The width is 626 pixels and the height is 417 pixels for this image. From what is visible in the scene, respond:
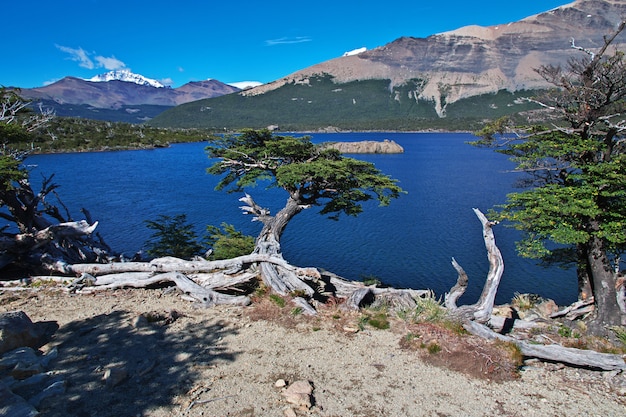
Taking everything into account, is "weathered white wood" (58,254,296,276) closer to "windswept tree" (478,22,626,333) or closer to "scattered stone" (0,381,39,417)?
"scattered stone" (0,381,39,417)

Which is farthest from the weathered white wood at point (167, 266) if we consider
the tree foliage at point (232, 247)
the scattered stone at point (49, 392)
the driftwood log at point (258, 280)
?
the tree foliage at point (232, 247)

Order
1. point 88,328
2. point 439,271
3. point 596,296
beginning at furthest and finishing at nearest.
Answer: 1. point 439,271
2. point 596,296
3. point 88,328

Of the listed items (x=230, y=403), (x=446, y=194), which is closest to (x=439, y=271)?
(x=230, y=403)

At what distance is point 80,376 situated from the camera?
7320mm

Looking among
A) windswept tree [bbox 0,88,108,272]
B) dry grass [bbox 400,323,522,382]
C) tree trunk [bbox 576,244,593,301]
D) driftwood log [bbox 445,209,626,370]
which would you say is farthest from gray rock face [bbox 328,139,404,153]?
dry grass [bbox 400,323,522,382]

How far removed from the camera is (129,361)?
7965 mm

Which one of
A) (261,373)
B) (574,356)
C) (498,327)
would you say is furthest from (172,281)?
(574,356)

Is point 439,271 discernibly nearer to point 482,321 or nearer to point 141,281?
point 482,321

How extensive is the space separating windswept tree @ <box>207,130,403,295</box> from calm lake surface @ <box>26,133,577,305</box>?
27.1ft

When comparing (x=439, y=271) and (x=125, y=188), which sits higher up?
(x=125, y=188)

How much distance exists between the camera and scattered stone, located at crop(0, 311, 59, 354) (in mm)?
7746

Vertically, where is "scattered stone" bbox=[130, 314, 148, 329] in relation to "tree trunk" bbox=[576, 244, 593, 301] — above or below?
above

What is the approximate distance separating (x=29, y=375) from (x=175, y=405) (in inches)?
112

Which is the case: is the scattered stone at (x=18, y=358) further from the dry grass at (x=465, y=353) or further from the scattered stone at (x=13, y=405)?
the dry grass at (x=465, y=353)
